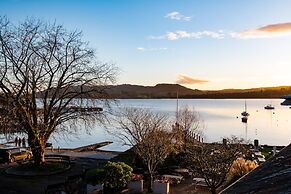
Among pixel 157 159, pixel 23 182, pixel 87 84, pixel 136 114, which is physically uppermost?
pixel 87 84

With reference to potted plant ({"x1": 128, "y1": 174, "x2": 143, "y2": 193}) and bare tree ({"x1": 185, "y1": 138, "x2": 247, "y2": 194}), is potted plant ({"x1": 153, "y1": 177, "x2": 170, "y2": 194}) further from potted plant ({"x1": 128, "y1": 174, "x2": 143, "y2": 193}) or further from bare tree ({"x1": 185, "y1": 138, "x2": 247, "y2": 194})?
bare tree ({"x1": 185, "y1": 138, "x2": 247, "y2": 194})

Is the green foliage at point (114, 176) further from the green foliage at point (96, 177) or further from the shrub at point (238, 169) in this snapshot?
the shrub at point (238, 169)

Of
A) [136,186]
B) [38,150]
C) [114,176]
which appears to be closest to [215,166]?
[136,186]

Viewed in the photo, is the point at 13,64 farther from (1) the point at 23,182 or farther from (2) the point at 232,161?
(2) the point at 232,161

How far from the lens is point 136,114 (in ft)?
96.2

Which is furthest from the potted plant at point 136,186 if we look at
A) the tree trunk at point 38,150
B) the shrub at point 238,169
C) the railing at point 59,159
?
the railing at point 59,159

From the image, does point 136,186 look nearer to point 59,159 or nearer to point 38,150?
point 38,150

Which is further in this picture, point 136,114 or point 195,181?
point 136,114

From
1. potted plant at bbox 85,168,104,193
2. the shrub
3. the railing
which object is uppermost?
the shrub

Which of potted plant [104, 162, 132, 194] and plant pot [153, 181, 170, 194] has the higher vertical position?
potted plant [104, 162, 132, 194]

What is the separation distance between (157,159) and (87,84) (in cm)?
889

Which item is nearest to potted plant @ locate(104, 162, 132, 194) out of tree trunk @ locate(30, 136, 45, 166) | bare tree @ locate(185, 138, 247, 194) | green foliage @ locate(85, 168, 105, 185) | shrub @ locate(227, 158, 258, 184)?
green foliage @ locate(85, 168, 105, 185)

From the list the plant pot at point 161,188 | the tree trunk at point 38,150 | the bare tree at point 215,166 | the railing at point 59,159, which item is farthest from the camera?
the railing at point 59,159

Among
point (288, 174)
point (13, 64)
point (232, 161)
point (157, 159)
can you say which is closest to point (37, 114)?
point (13, 64)
